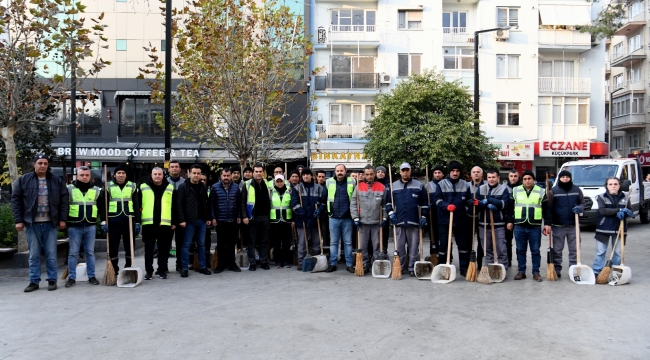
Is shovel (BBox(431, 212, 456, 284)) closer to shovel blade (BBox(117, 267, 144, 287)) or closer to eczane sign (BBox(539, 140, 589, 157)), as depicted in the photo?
shovel blade (BBox(117, 267, 144, 287))

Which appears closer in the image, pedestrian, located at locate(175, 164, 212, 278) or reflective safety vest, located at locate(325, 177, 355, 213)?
pedestrian, located at locate(175, 164, 212, 278)

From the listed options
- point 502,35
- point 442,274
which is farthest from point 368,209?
point 502,35

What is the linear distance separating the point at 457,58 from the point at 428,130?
527 inches

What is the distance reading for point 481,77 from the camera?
108 ft

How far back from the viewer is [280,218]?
1104cm

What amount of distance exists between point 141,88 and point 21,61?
2130 centimetres

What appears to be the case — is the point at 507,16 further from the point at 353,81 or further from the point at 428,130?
the point at 428,130

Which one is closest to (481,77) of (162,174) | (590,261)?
(590,261)

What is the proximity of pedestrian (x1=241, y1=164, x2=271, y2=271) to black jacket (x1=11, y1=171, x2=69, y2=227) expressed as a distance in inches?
125

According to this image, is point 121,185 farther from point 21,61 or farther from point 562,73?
point 562,73

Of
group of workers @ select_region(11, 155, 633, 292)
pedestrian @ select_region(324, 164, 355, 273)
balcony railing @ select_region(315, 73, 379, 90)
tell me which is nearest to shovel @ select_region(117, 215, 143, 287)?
group of workers @ select_region(11, 155, 633, 292)

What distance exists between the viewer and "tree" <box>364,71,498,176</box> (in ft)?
68.0

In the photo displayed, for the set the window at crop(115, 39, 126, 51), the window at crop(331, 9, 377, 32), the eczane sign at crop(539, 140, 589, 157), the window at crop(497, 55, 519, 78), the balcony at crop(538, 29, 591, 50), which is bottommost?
the eczane sign at crop(539, 140, 589, 157)

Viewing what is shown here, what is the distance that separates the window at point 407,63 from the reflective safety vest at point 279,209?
Result: 23041 millimetres
